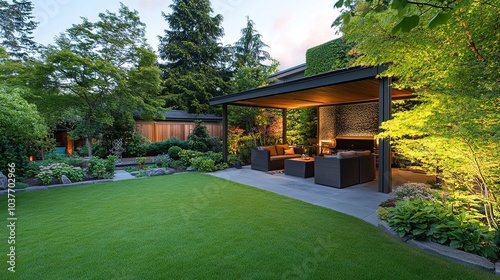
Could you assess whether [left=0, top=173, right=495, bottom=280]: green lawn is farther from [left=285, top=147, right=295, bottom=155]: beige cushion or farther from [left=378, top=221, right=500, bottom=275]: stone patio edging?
[left=285, top=147, right=295, bottom=155]: beige cushion

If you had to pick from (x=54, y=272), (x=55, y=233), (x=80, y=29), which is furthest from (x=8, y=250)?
(x=80, y=29)

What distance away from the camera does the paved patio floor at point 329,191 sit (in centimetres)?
432

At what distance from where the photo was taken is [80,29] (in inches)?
344

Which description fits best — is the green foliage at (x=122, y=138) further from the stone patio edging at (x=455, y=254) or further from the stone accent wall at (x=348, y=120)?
the stone patio edging at (x=455, y=254)

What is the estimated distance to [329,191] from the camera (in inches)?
219

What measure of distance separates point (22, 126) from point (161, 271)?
4.37m

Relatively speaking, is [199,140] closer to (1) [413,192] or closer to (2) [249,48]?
(1) [413,192]

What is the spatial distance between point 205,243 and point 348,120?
9409 millimetres

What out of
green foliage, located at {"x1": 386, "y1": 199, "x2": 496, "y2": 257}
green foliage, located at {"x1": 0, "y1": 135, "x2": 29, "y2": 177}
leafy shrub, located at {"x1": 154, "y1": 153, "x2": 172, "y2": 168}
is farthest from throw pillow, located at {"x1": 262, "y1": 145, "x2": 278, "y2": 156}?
green foliage, located at {"x1": 0, "y1": 135, "x2": 29, "y2": 177}

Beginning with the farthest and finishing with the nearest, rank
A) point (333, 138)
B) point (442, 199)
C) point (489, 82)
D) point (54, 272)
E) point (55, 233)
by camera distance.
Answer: point (333, 138) → point (442, 199) → point (55, 233) → point (489, 82) → point (54, 272)

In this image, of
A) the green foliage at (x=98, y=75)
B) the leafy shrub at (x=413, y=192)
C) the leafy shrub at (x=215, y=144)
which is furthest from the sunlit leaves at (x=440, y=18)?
the leafy shrub at (x=215, y=144)

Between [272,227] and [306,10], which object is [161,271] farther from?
[306,10]

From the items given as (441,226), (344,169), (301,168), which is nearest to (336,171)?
(344,169)

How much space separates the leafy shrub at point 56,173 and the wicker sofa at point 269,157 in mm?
5406
